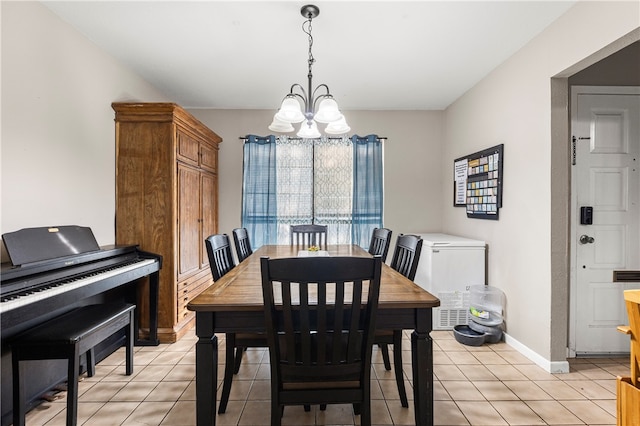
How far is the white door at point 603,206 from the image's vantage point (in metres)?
2.50

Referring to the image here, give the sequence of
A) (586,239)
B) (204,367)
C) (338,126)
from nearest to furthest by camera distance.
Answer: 1. (204,367)
2. (338,126)
3. (586,239)

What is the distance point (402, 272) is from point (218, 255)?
1.22m

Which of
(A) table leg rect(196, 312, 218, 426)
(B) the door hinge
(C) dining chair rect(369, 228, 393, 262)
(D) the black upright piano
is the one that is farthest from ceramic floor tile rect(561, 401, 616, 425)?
(D) the black upright piano

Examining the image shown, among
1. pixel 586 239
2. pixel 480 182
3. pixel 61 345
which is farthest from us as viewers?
pixel 480 182

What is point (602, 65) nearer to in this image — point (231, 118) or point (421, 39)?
point (421, 39)

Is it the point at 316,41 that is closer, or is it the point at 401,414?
the point at 401,414

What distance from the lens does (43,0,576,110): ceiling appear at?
A: 7.00 ft

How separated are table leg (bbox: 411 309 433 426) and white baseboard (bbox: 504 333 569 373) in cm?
152

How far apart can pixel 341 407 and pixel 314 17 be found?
99.4 inches

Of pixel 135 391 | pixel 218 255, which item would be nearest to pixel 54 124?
pixel 218 255

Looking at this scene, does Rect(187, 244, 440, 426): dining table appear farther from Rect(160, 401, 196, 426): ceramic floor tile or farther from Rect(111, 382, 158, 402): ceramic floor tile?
Rect(111, 382, 158, 402): ceramic floor tile

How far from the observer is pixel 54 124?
7.11ft

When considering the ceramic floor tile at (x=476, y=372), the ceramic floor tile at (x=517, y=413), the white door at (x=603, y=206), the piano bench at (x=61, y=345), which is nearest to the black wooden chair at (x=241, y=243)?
the piano bench at (x=61, y=345)

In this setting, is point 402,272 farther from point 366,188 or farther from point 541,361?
point 366,188
